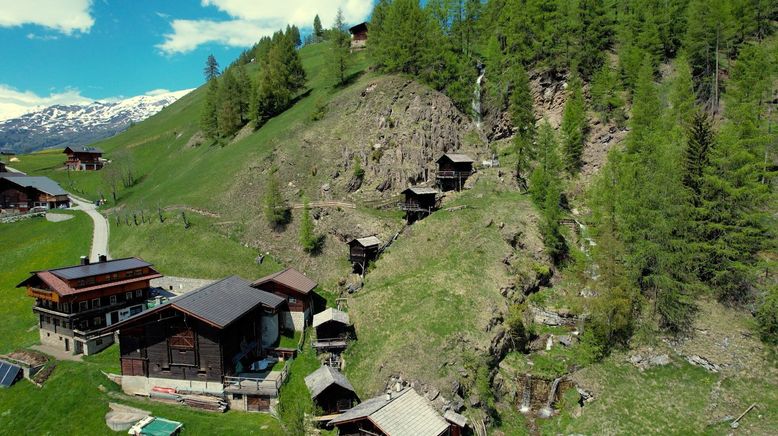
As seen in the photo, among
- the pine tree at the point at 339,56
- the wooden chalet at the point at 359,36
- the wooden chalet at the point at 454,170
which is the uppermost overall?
the wooden chalet at the point at 359,36

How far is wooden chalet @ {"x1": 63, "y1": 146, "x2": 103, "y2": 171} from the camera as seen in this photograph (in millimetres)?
125500

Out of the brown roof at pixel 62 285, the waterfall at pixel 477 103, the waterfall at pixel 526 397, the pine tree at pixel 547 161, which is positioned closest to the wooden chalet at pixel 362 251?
the pine tree at pixel 547 161

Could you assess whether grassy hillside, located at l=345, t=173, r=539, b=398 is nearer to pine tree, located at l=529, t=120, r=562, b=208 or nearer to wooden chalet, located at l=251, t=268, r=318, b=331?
pine tree, located at l=529, t=120, r=562, b=208

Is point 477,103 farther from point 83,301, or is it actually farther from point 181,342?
point 83,301

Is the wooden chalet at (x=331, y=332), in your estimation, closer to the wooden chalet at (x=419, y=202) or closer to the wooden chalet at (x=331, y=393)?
the wooden chalet at (x=331, y=393)

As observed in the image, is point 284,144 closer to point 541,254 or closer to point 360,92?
point 360,92

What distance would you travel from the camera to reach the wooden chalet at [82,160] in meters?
126

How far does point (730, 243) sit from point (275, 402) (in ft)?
152

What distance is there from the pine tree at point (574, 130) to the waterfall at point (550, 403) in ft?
137

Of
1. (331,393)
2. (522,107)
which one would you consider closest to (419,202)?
(522,107)

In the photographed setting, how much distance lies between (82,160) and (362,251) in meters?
118

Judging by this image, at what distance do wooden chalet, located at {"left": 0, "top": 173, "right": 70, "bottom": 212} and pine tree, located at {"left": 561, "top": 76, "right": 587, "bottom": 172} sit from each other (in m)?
108

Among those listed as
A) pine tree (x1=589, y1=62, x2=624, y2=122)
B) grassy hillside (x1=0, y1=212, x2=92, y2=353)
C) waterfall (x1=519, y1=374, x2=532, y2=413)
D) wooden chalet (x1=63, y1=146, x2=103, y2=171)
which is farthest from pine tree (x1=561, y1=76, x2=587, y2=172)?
wooden chalet (x1=63, y1=146, x2=103, y2=171)

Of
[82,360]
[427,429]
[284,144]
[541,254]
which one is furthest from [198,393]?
[284,144]
